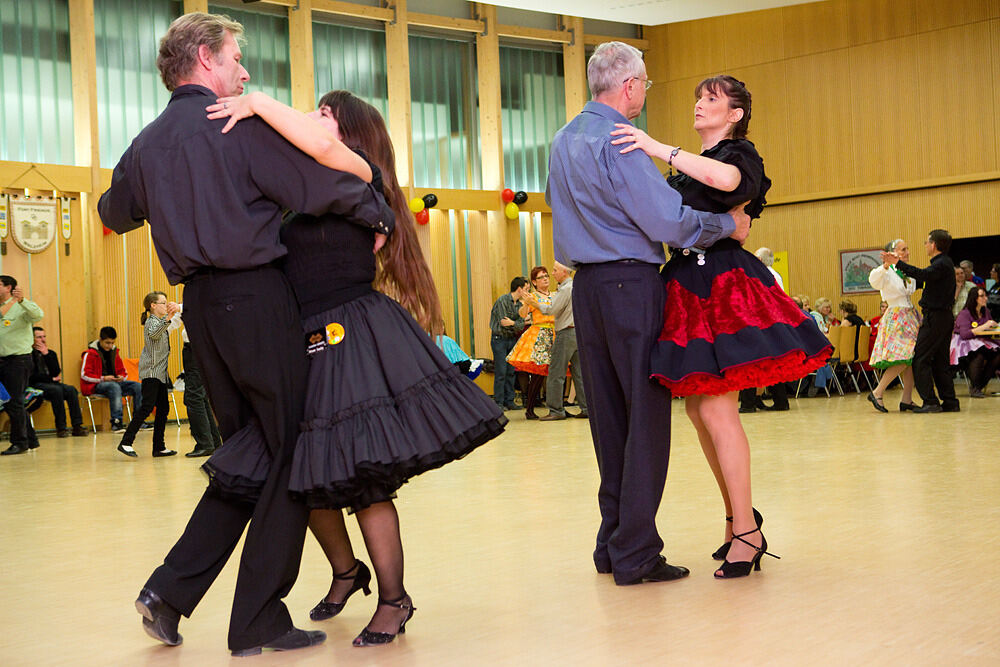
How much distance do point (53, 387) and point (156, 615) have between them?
917 centimetres

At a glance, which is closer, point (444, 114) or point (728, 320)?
point (728, 320)

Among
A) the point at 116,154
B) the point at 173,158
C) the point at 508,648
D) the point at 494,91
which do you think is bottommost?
the point at 508,648

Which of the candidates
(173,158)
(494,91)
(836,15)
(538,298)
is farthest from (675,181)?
(836,15)

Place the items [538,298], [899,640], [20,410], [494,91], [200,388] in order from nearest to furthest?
[899,640]
[200,388]
[20,410]
[538,298]
[494,91]

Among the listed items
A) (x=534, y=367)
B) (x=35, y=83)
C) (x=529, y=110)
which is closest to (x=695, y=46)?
(x=529, y=110)

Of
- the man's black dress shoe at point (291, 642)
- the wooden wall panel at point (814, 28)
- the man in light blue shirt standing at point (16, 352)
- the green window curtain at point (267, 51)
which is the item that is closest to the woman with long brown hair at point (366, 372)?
the man's black dress shoe at point (291, 642)

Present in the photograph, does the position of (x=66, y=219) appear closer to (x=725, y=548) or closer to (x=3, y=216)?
(x=3, y=216)

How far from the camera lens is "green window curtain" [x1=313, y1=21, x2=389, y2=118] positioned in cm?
1384

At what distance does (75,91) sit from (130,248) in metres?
1.83

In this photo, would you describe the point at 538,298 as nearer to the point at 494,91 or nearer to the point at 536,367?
the point at 536,367

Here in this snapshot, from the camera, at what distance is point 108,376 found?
447 inches

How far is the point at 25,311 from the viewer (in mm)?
9406

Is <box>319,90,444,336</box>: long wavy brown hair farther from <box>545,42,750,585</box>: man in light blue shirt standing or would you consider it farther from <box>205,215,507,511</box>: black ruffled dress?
<box>545,42,750,585</box>: man in light blue shirt standing

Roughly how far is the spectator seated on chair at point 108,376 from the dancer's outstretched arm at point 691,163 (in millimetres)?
9118
